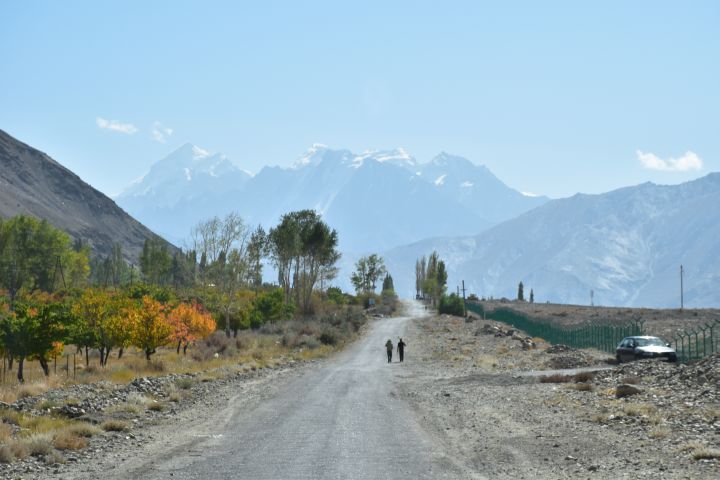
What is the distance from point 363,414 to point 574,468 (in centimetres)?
1049

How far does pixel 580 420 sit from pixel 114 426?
13840 millimetres

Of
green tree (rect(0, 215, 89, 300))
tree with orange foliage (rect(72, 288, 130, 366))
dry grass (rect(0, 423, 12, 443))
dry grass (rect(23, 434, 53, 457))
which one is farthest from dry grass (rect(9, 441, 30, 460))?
green tree (rect(0, 215, 89, 300))

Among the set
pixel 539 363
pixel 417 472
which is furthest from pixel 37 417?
pixel 539 363

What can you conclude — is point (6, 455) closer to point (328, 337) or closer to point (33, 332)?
point (33, 332)

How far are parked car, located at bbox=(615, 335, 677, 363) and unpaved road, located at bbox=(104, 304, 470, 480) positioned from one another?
1514 centimetres

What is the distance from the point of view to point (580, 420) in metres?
21.9

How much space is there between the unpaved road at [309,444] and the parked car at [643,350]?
1514cm

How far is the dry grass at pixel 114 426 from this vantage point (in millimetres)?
20734

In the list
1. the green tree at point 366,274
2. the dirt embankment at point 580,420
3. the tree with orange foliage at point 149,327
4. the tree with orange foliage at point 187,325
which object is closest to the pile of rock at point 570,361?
the dirt embankment at point 580,420

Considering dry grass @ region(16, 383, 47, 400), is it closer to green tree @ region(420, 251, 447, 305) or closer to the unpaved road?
the unpaved road

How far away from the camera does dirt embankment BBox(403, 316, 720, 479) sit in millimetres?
15539

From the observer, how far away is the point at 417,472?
1518 cm

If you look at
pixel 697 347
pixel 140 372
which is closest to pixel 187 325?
pixel 140 372

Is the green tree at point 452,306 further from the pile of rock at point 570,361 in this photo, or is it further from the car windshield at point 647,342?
the car windshield at point 647,342
